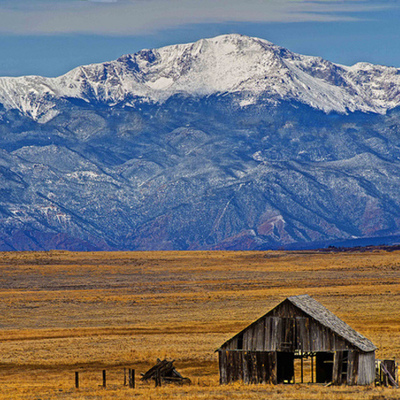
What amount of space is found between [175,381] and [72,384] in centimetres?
564

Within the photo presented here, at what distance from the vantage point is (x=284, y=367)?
46.3 metres

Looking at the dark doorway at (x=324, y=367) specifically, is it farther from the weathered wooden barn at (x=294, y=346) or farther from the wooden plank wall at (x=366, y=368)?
the wooden plank wall at (x=366, y=368)

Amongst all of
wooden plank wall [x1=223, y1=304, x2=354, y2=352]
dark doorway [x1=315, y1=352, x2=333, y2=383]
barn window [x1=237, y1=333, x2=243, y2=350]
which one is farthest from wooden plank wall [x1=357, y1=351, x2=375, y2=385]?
barn window [x1=237, y1=333, x2=243, y2=350]

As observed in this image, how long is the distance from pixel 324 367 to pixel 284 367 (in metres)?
2.24

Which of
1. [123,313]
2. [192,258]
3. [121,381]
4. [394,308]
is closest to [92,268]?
[192,258]

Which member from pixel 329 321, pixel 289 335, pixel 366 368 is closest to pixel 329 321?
pixel 329 321

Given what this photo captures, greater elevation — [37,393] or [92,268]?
[92,268]

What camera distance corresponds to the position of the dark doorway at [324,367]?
152ft

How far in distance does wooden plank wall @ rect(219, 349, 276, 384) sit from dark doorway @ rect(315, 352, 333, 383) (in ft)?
12.5

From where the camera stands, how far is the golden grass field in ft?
151

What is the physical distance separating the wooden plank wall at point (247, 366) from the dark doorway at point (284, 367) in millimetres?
1556

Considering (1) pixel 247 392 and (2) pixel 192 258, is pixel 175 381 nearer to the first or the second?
(1) pixel 247 392

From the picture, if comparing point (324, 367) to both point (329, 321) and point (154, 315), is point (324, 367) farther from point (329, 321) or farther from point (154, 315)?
point (154, 315)

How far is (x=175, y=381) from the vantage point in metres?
47.2
